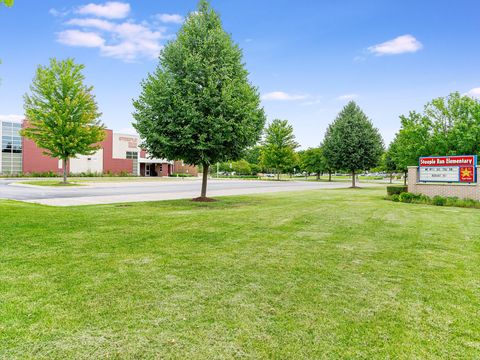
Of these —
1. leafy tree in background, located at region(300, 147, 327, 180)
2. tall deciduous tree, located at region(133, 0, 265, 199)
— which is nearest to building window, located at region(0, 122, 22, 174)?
tall deciduous tree, located at region(133, 0, 265, 199)

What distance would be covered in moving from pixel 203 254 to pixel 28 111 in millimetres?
32402

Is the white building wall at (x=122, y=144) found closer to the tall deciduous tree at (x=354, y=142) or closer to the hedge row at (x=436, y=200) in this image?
the tall deciduous tree at (x=354, y=142)

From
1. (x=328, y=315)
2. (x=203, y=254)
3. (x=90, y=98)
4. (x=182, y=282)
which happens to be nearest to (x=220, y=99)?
(x=203, y=254)

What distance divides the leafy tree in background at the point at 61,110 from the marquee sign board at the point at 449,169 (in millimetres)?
29218

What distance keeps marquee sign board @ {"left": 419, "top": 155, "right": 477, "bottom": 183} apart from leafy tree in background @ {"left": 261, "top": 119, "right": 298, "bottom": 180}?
1561 inches

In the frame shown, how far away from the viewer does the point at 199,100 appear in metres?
15.2

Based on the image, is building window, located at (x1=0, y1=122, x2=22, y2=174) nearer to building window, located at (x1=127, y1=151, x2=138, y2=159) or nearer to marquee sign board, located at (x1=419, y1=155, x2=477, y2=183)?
Answer: building window, located at (x1=127, y1=151, x2=138, y2=159)

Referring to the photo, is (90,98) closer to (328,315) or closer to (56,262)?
(56,262)

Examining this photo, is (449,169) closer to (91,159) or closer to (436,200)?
(436,200)

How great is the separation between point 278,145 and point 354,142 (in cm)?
2623

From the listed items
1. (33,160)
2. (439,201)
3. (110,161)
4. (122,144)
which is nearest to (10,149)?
(33,160)

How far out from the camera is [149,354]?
10.3 ft

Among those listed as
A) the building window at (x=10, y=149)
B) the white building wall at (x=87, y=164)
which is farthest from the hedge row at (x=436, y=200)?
the building window at (x=10, y=149)

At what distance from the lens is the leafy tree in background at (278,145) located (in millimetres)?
59750
